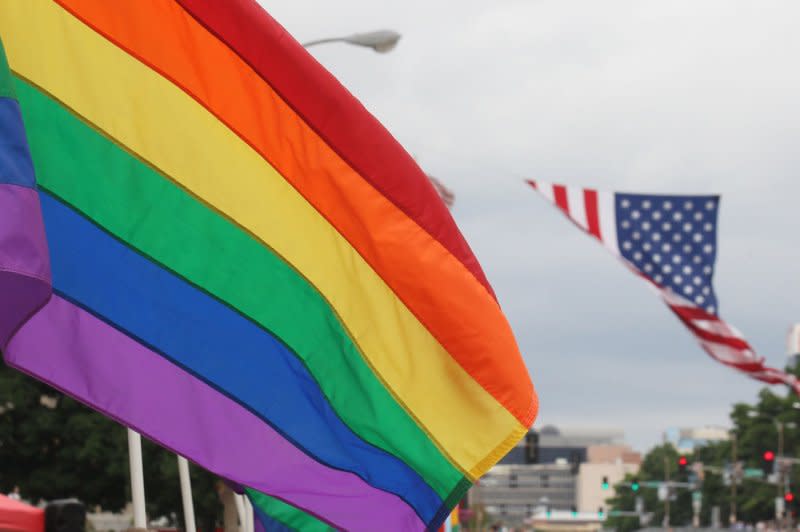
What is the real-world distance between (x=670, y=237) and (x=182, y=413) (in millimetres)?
15303

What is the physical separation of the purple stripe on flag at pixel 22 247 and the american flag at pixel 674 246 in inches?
660

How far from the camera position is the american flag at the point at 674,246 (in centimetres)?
2123

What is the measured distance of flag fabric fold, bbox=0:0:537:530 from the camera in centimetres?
722

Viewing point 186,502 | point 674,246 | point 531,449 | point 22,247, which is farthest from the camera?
point 531,449

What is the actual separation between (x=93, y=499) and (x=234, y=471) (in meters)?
24.5

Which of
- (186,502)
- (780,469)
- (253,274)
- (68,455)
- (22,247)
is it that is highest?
(780,469)

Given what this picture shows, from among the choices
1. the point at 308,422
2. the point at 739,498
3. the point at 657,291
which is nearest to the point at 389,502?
the point at 308,422

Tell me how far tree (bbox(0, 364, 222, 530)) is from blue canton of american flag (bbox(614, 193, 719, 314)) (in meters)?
9.90

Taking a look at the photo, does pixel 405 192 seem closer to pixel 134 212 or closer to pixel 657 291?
pixel 134 212

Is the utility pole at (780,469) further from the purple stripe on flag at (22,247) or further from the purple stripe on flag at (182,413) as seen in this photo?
the purple stripe on flag at (22,247)

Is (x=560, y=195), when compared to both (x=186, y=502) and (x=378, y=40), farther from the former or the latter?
(x=186, y=502)

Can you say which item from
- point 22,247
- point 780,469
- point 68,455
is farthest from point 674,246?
point 780,469

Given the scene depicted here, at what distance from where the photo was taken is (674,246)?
22.0 m

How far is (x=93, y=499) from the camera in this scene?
31.4m
